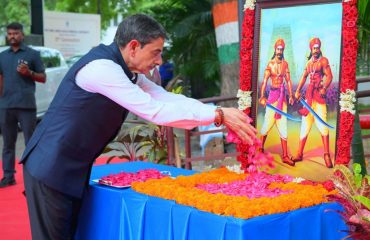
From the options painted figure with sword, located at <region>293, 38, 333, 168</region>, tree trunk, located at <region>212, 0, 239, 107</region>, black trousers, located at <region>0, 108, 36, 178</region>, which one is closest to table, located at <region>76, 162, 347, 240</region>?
painted figure with sword, located at <region>293, 38, 333, 168</region>

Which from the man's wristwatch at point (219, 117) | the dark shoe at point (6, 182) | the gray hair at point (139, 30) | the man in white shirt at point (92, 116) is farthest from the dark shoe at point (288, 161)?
the dark shoe at point (6, 182)

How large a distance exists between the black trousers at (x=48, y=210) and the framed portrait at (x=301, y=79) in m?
A: 1.11

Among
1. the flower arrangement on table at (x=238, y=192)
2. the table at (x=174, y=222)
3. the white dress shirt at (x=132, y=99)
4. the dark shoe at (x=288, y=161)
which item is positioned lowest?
the table at (x=174, y=222)

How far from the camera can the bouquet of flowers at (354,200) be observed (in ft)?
7.39

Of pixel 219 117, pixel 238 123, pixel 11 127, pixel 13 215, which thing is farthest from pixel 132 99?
pixel 11 127

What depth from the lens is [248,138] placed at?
275cm

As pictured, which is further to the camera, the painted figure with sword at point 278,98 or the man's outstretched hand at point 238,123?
the painted figure with sword at point 278,98

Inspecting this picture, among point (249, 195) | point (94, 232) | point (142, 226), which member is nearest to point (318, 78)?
point (249, 195)

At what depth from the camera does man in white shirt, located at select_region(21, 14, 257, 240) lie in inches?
103

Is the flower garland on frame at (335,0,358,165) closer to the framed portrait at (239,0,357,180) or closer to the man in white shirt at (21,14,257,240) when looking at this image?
the framed portrait at (239,0,357,180)

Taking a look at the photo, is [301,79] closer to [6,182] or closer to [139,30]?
[139,30]

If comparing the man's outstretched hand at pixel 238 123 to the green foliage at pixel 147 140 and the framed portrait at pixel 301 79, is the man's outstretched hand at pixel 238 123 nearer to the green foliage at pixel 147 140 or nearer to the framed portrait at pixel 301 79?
the framed portrait at pixel 301 79

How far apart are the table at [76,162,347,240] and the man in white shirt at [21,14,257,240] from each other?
19cm

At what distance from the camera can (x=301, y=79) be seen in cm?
301
